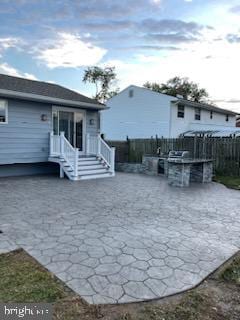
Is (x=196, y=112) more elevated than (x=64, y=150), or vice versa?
(x=196, y=112)

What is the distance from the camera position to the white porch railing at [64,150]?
10.0 m

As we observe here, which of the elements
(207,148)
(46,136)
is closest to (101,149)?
(46,136)

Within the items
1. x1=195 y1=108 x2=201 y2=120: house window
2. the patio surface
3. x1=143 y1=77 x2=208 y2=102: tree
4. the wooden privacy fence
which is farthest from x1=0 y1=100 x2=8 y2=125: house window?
x1=143 y1=77 x2=208 y2=102: tree

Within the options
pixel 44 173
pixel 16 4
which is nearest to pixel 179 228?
pixel 44 173

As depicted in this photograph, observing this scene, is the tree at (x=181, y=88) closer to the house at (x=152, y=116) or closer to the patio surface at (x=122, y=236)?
the house at (x=152, y=116)

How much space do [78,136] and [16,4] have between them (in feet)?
19.1

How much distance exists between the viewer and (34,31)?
464 inches

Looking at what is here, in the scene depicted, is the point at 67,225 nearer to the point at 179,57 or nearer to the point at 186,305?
the point at 186,305

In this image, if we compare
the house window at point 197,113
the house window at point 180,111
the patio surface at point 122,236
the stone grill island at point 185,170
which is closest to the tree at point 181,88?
the house window at point 197,113

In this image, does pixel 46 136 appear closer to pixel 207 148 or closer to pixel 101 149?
pixel 101 149

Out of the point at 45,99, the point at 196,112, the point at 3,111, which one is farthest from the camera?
the point at 196,112

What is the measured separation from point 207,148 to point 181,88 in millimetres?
26608

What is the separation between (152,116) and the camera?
66.1 ft

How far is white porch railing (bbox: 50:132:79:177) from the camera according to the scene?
10039 mm
